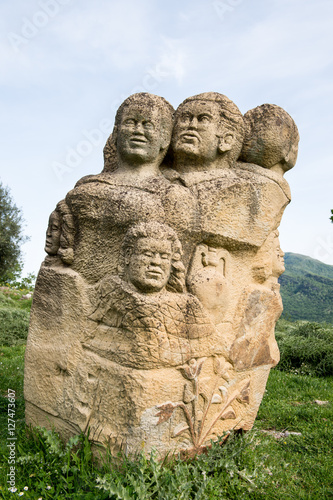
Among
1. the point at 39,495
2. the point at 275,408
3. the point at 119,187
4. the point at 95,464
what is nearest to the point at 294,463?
the point at 275,408

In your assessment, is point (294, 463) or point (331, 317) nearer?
point (294, 463)

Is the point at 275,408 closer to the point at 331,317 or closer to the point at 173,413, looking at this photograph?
the point at 173,413

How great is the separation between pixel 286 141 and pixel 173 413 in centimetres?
239

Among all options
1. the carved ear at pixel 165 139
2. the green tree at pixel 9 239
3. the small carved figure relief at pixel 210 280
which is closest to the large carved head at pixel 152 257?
the small carved figure relief at pixel 210 280

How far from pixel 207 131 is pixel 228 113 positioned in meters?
0.25

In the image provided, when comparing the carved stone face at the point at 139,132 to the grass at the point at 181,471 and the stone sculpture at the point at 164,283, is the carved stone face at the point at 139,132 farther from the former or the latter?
the grass at the point at 181,471

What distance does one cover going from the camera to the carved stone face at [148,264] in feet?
9.14

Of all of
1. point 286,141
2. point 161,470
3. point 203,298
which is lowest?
point 161,470

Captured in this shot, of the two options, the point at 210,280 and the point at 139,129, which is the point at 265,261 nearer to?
the point at 210,280

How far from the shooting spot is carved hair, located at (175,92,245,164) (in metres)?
3.37

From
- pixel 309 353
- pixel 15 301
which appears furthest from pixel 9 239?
pixel 309 353

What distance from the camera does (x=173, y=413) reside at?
2900 millimetres

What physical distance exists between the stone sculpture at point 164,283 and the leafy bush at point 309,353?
3.80 meters

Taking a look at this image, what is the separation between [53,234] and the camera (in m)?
3.38
